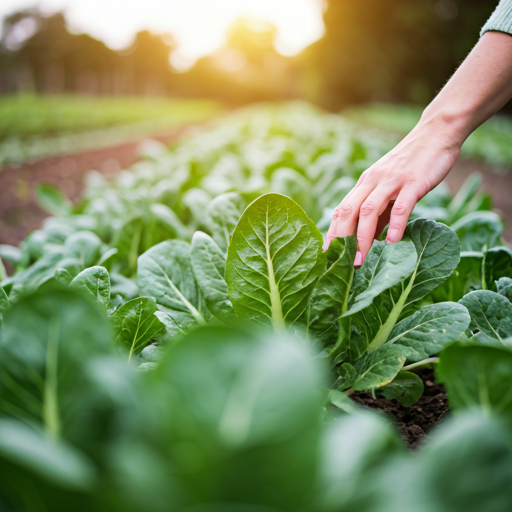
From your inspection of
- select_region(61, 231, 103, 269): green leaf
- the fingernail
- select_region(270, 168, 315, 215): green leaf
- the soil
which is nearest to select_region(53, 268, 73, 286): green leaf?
select_region(61, 231, 103, 269): green leaf

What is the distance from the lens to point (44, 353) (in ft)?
1.83

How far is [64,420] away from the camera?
542 millimetres

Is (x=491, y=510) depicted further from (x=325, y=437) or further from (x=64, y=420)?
(x=64, y=420)

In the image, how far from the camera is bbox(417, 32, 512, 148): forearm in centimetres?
116

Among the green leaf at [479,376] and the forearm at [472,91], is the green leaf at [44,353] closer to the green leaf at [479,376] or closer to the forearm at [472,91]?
the green leaf at [479,376]

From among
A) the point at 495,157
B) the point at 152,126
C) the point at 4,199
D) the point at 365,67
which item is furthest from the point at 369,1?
the point at 4,199

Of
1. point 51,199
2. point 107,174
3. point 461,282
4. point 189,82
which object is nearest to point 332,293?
point 461,282

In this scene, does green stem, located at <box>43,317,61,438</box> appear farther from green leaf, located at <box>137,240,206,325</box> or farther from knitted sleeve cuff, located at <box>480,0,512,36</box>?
knitted sleeve cuff, located at <box>480,0,512,36</box>

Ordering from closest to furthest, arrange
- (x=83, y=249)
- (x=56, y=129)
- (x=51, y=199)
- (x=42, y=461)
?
(x=42, y=461) < (x=83, y=249) < (x=51, y=199) < (x=56, y=129)

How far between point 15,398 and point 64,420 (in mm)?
77

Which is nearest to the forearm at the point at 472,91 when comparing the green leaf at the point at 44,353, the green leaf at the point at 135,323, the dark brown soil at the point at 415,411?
the dark brown soil at the point at 415,411

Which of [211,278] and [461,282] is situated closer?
[211,278]

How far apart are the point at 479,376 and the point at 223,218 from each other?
34.8 inches

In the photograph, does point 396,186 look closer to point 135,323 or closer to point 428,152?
point 428,152
